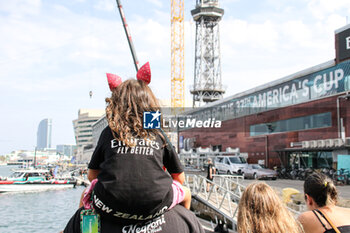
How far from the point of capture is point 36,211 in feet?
89.9

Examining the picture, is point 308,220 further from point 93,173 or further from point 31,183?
point 31,183

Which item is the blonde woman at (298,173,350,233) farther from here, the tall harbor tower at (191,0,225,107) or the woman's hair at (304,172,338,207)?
the tall harbor tower at (191,0,225,107)

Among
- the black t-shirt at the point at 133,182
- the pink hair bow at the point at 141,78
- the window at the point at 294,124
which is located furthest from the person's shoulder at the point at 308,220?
the window at the point at 294,124

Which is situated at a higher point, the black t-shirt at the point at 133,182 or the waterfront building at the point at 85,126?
the waterfront building at the point at 85,126

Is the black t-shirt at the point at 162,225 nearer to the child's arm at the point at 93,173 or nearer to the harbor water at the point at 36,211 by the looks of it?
the child's arm at the point at 93,173

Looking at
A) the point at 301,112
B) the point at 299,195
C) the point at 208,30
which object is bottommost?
the point at 299,195

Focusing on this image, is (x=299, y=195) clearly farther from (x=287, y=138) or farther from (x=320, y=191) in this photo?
(x=287, y=138)

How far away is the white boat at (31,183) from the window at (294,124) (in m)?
23.1

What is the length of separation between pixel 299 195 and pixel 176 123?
44.7 meters

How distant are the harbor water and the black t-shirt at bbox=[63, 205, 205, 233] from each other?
1975cm

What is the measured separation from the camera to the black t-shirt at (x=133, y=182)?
1.93 meters

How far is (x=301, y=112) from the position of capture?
29891 millimetres

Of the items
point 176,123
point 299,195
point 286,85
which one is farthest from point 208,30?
point 299,195

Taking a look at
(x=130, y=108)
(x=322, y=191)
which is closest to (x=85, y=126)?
(x=322, y=191)
